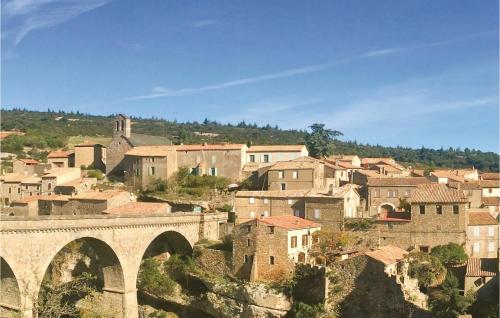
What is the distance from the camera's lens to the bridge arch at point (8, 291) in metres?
32.7

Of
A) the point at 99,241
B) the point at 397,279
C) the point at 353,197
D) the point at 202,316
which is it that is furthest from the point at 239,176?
the point at 397,279

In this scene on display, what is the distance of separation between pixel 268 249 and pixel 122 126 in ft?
116

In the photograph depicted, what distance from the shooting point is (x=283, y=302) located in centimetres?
3816

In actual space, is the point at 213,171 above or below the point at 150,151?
below

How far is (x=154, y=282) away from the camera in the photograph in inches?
1737

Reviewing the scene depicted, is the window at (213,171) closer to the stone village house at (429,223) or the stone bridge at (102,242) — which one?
the stone bridge at (102,242)

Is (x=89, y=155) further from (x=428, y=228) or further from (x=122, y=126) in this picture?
(x=428, y=228)

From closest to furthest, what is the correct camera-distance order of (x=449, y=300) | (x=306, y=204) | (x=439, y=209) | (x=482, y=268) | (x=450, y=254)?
(x=449, y=300)
(x=482, y=268)
(x=450, y=254)
(x=439, y=209)
(x=306, y=204)

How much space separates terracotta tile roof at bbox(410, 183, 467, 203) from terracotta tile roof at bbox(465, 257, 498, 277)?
20.4 feet

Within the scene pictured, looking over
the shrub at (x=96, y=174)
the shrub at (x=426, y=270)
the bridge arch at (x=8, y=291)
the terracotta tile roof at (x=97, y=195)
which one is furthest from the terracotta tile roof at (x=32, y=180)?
the shrub at (x=426, y=270)

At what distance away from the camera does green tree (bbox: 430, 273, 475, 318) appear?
3216 cm

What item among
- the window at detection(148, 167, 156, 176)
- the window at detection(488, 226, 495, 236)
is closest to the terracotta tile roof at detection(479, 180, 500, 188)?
the window at detection(488, 226, 495, 236)

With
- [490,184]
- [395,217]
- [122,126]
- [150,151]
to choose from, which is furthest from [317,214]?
[122,126]

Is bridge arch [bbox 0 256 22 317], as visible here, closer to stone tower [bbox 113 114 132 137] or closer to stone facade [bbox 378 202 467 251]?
stone facade [bbox 378 202 467 251]
